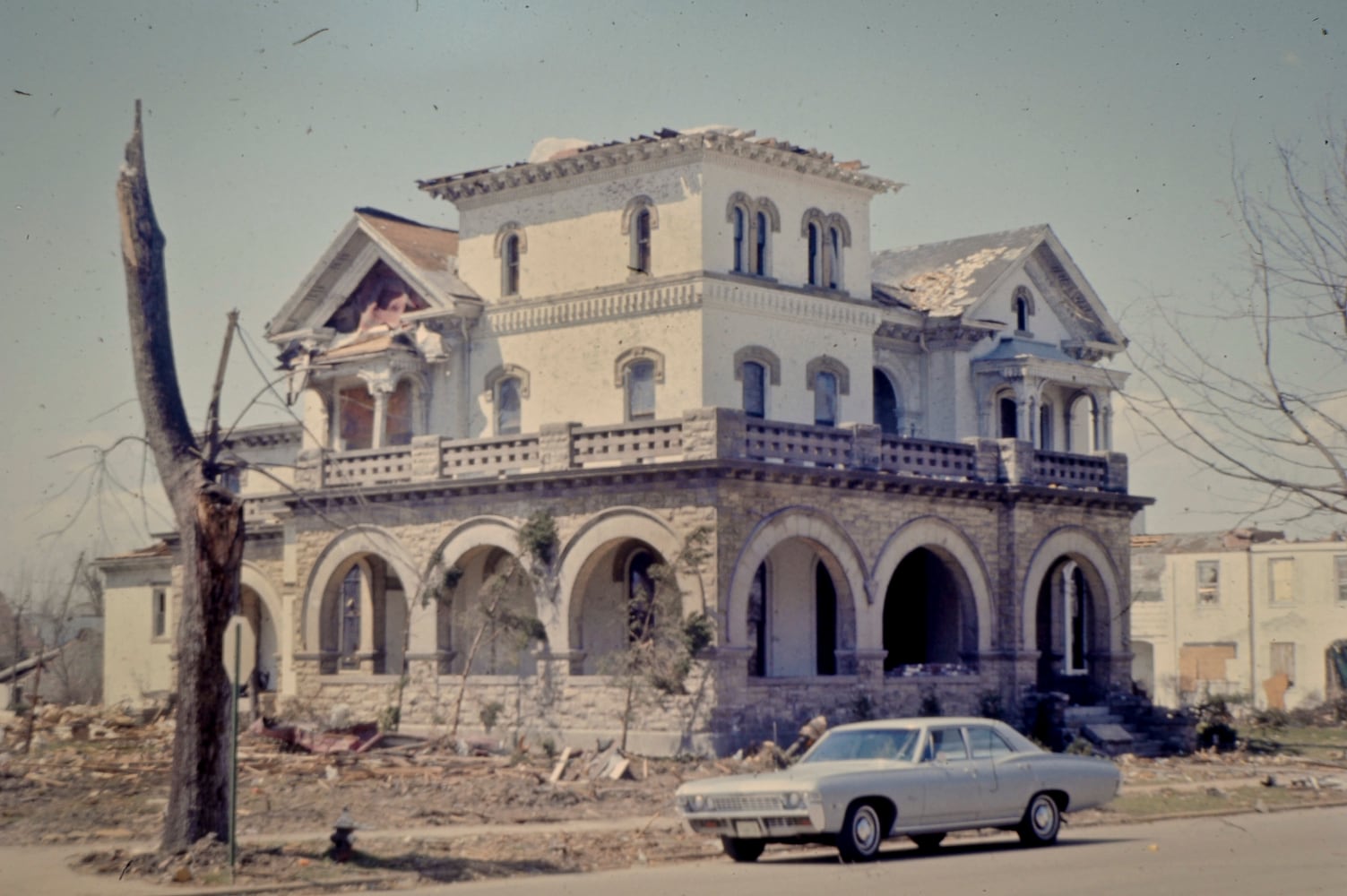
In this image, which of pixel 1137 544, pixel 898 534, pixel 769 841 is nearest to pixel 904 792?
pixel 769 841

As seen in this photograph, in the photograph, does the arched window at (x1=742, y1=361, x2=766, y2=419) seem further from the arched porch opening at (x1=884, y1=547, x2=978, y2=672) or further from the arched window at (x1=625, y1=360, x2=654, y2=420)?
the arched porch opening at (x1=884, y1=547, x2=978, y2=672)

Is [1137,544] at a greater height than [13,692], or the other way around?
[1137,544]

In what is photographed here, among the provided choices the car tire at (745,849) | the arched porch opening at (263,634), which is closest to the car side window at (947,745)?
the car tire at (745,849)

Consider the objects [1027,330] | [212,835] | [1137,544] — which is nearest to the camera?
[212,835]

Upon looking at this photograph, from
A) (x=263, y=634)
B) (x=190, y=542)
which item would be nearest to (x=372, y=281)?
(x=263, y=634)

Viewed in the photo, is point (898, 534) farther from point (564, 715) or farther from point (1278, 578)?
point (1278, 578)

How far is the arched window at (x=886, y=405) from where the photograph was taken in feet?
134

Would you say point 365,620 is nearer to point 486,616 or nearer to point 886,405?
point 486,616

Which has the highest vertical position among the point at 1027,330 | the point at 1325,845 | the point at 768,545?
the point at 1027,330

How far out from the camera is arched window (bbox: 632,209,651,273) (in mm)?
36688

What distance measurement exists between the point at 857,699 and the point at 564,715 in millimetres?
5332

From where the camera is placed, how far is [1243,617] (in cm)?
5862

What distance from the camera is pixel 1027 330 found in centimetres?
4259

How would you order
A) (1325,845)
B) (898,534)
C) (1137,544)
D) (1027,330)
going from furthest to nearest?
(1137,544) → (1027,330) → (898,534) → (1325,845)
